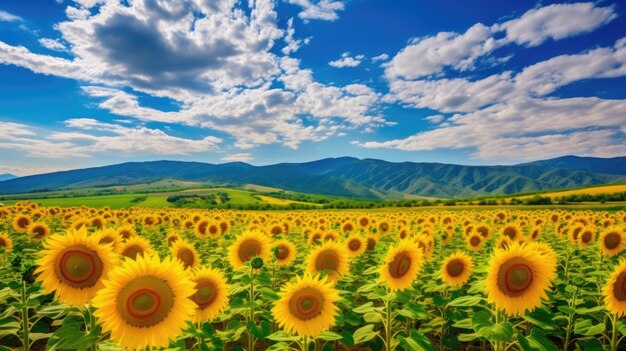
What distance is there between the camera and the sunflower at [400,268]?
4.93 meters

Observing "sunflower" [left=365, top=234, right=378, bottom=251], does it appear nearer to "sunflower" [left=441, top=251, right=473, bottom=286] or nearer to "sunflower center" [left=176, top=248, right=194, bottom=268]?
"sunflower" [left=441, top=251, right=473, bottom=286]

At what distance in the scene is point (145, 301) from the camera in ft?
9.70

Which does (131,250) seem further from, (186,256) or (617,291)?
(617,291)

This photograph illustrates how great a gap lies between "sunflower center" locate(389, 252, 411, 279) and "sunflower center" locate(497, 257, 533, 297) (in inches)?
53.8

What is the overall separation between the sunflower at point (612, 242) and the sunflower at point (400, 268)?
6295mm

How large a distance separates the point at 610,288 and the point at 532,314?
100 cm

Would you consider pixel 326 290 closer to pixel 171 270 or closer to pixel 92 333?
pixel 171 270

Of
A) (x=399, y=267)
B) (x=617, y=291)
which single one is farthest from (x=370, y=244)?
(x=617, y=291)

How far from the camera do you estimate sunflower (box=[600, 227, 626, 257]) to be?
7.99m

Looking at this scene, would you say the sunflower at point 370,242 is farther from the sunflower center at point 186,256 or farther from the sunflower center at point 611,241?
the sunflower center at point 611,241

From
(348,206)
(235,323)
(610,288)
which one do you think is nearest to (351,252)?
(235,323)

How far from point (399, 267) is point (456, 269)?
2.04m

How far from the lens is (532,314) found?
4.16 m

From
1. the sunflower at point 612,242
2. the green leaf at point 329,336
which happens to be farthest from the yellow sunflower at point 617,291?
the sunflower at point 612,242
